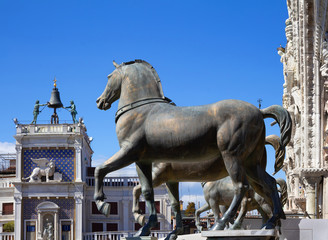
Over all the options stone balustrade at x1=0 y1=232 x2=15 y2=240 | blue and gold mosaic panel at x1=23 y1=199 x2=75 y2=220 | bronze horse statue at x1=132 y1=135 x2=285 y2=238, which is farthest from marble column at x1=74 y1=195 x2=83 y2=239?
bronze horse statue at x1=132 y1=135 x2=285 y2=238

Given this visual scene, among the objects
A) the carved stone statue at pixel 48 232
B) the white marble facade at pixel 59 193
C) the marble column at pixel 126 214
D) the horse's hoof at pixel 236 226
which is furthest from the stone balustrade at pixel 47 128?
the horse's hoof at pixel 236 226

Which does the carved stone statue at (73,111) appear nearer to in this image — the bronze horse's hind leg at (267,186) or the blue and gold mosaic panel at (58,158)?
the blue and gold mosaic panel at (58,158)

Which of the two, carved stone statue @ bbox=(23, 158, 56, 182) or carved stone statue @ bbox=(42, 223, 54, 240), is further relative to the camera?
carved stone statue @ bbox=(23, 158, 56, 182)

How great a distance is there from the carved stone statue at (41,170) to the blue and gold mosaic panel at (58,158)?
54 centimetres

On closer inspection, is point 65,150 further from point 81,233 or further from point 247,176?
point 247,176

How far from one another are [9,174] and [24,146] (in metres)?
12.4

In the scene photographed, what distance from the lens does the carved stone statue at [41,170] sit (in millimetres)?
75000

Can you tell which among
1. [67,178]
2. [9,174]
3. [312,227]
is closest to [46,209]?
[67,178]

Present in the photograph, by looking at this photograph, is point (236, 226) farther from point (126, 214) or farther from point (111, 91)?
point (126, 214)

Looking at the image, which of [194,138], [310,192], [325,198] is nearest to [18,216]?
[310,192]

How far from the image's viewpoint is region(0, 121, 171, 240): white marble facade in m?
74.2

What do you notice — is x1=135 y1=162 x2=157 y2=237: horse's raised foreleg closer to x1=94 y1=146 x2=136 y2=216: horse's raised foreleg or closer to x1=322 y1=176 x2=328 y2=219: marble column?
x1=94 y1=146 x2=136 y2=216: horse's raised foreleg

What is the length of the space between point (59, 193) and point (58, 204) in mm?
1195

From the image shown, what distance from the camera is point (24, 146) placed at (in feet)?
250
